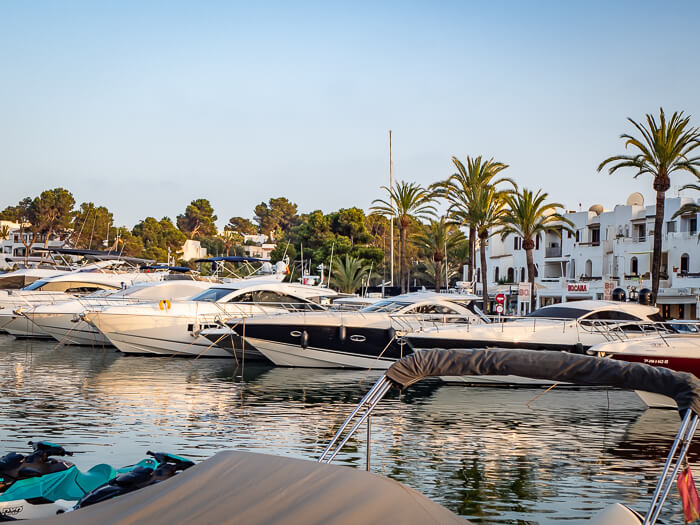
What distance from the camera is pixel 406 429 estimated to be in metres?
15.0

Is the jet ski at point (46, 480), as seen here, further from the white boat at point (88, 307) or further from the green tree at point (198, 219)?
the green tree at point (198, 219)

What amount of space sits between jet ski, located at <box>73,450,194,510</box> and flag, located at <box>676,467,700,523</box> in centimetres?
409

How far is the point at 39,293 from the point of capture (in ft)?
115

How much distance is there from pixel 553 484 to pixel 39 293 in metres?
28.9

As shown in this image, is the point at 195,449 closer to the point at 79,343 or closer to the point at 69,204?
the point at 79,343

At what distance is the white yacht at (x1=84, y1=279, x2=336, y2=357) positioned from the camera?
89.2 ft

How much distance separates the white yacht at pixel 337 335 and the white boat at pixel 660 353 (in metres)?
6.24

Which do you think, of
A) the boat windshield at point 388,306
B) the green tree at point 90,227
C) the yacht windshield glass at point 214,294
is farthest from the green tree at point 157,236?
the boat windshield at point 388,306

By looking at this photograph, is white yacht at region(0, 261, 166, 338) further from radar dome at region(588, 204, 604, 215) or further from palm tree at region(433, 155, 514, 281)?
radar dome at region(588, 204, 604, 215)

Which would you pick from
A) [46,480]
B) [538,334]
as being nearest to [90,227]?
[538,334]

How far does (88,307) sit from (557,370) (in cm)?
2545

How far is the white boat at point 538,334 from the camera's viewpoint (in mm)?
20750

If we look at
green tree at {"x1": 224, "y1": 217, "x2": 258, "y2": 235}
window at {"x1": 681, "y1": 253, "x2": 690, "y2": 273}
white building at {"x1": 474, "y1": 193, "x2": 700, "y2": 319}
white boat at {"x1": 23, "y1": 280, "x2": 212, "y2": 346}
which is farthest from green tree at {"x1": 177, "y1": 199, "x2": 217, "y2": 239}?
white boat at {"x1": 23, "y1": 280, "x2": 212, "y2": 346}

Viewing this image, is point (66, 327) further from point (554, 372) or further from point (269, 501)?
point (269, 501)
